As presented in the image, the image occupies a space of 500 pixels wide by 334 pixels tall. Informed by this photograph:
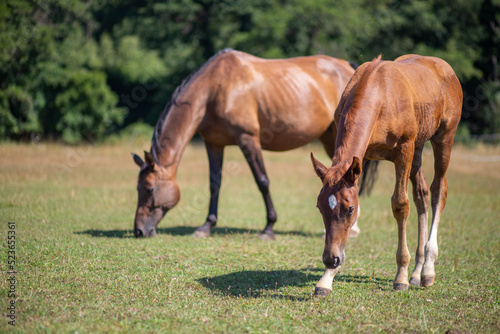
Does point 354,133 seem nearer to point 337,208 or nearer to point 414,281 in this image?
point 337,208

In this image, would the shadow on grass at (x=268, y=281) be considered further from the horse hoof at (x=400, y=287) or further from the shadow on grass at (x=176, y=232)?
the shadow on grass at (x=176, y=232)

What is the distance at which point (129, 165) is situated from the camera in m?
17.2

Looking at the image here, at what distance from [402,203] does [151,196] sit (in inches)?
153

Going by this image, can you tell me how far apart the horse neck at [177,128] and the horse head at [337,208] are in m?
3.77

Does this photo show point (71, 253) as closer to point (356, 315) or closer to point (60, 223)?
point (60, 223)

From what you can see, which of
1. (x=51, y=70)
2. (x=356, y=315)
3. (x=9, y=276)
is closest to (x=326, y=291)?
(x=356, y=315)

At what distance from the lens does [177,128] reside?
7.48m

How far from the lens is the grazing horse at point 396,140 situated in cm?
415

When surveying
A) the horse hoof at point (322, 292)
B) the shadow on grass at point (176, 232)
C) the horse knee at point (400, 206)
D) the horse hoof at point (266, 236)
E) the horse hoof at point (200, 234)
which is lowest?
the shadow on grass at point (176, 232)

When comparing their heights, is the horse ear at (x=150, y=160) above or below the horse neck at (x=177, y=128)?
below

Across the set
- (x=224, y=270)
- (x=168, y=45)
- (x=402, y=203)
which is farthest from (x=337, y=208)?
(x=168, y=45)

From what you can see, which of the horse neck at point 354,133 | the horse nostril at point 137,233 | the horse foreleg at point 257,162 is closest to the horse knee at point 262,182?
the horse foreleg at point 257,162

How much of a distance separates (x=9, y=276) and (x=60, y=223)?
2.94 meters

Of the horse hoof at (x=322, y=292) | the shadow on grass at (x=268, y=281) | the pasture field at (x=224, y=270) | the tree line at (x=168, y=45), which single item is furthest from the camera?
the tree line at (x=168, y=45)
